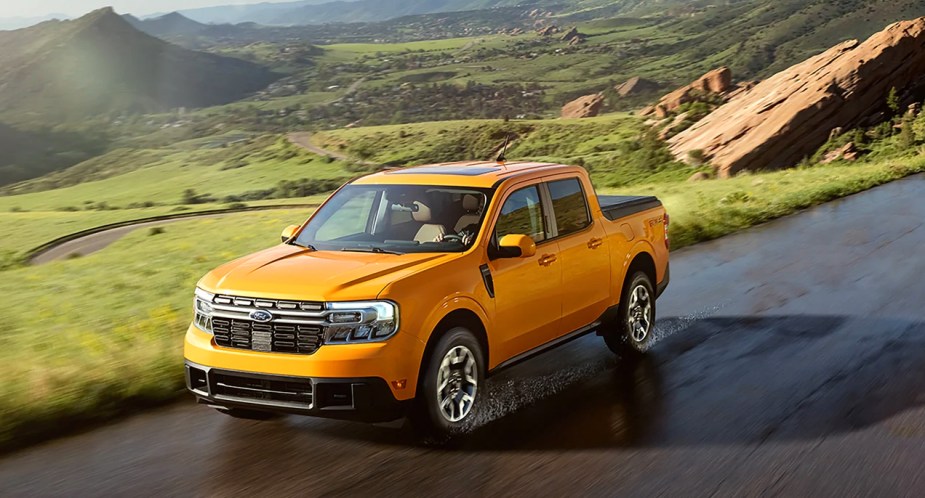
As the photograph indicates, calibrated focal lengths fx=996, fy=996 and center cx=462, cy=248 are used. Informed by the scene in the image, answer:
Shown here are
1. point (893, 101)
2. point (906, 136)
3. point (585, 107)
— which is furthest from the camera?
point (585, 107)

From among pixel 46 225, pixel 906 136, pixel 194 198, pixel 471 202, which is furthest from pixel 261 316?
pixel 194 198

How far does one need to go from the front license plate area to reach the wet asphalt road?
2.16 feet

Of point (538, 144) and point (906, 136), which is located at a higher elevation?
point (906, 136)

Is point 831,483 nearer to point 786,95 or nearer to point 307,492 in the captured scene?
point 307,492

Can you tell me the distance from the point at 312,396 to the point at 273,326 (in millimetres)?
482

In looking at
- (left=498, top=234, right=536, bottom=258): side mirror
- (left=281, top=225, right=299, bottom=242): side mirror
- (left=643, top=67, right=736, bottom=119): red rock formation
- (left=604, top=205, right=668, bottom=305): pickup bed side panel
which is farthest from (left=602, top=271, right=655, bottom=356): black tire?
(left=643, top=67, right=736, bottom=119): red rock formation

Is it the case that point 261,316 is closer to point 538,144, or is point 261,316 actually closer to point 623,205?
point 623,205

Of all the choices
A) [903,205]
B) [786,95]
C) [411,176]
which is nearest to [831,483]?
[411,176]

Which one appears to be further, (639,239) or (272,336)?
(639,239)

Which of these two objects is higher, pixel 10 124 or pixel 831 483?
pixel 831 483

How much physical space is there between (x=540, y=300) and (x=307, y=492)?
2.47 meters

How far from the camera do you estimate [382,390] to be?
5.68 metres

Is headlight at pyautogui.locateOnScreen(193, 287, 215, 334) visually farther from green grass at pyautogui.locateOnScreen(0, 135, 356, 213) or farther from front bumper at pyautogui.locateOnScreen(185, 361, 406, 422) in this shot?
green grass at pyautogui.locateOnScreen(0, 135, 356, 213)

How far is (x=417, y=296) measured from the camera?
591 centimetres
